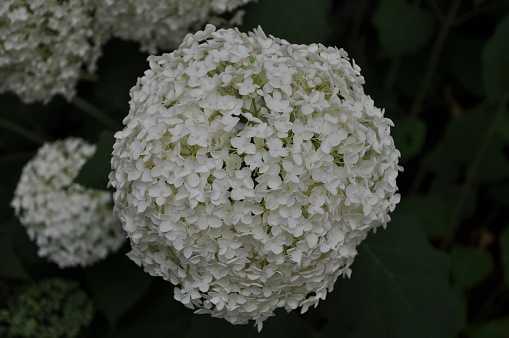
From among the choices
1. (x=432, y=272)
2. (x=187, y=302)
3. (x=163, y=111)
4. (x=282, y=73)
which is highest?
(x=282, y=73)

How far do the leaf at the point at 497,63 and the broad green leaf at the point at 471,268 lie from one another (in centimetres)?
78

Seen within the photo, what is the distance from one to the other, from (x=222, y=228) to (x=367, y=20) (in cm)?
256

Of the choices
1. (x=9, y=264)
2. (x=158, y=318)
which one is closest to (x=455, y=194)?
(x=158, y=318)

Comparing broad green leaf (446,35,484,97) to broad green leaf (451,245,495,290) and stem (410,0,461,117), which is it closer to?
stem (410,0,461,117)

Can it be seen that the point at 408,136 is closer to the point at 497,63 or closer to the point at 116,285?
the point at 497,63

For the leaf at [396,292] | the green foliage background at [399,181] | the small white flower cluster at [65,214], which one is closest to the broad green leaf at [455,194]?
the green foliage background at [399,181]

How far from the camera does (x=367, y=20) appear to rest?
11.7 ft

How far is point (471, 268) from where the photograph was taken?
2770 mm

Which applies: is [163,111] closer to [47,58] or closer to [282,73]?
[282,73]

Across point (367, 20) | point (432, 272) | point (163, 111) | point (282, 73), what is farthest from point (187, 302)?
point (367, 20)

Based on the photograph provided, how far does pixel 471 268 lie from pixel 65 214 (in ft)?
6.34

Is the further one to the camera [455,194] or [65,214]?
[455,194]

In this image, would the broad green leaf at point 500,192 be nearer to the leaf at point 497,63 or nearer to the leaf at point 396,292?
the leaf at point 497,63

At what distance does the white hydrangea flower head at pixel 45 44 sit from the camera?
198 cm
